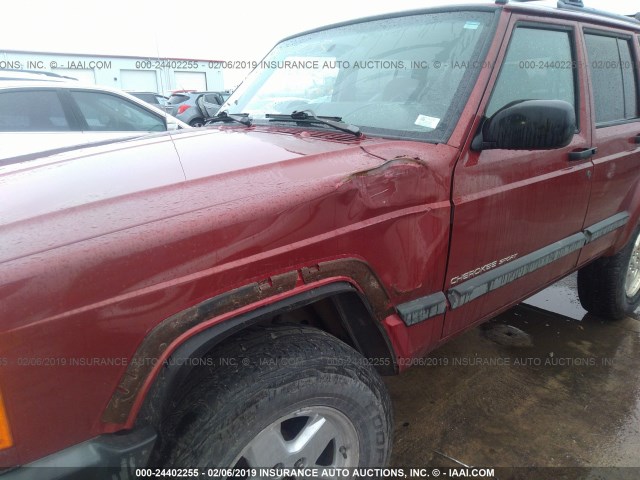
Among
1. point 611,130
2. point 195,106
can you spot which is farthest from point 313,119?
point 195,106

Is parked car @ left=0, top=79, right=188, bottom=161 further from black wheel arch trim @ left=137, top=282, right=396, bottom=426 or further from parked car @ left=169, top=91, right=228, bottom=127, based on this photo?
black wheel arch trim @ left=137, top=282, right=396, bottom=426

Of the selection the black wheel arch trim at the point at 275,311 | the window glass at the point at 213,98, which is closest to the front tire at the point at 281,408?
the black wheel arch trim at the point at 275,311

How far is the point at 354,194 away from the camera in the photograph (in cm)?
155

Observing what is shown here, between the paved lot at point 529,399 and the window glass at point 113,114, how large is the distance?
395 centimetres

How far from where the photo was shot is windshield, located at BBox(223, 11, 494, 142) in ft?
6.60

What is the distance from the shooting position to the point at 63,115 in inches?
188

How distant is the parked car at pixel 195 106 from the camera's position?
11.2ft

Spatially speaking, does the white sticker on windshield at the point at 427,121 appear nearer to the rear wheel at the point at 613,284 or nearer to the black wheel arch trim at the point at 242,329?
the black wheel arch trim at the point at 242,329

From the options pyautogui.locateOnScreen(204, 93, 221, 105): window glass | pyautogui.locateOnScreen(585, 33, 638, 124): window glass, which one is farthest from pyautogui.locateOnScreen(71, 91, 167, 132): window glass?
pyautogui.locateOnScreen(585, 33, 638, 124): window glass

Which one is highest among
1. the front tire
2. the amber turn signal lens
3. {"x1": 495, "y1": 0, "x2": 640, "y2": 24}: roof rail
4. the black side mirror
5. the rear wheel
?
{"x1": 495, "y1": 0, "x2": 640, "y2": 24}: roof rail

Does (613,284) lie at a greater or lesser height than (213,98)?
lesser

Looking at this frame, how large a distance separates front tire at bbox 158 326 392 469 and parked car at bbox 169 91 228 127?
2.30 m

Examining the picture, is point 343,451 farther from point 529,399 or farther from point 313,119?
point 529,399

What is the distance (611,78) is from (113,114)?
182 inches
